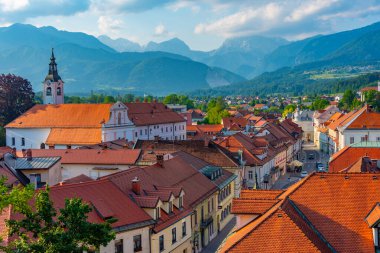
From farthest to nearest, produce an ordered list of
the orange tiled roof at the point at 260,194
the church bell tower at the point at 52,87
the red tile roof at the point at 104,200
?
the church bell tower at the point at 52,87, the red tile roof at the point at 104,200, the orange tiled roof at the point at 260,194

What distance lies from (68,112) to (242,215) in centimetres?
8325

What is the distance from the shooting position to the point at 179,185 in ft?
140

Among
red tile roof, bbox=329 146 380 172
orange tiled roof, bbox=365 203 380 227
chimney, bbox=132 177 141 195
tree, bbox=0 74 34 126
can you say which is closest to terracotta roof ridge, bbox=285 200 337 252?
orange tiled roof, bbox=365 203 380 227

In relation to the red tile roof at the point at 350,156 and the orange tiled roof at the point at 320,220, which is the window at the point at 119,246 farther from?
the red tile roof at the point at 350,156

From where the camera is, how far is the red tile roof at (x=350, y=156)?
51.1 meters

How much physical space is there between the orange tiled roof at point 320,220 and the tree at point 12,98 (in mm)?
103218

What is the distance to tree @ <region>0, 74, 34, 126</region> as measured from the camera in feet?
388

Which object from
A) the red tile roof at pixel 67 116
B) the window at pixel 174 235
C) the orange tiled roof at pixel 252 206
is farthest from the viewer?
the red tile roof at pixel 67 116

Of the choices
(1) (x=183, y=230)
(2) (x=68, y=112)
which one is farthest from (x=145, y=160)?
(2) (x=68, y=112)

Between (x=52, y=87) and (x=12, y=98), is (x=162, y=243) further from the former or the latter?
(x=12, y=98)

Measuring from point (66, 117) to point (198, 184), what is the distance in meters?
60.7

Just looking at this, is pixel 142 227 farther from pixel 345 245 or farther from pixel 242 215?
pixel 345 245

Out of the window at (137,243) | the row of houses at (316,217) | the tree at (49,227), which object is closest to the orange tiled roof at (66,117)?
the window at (137,243)

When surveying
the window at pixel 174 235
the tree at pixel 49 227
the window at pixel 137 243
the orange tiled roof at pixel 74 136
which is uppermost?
the tree at pixel 49 227
